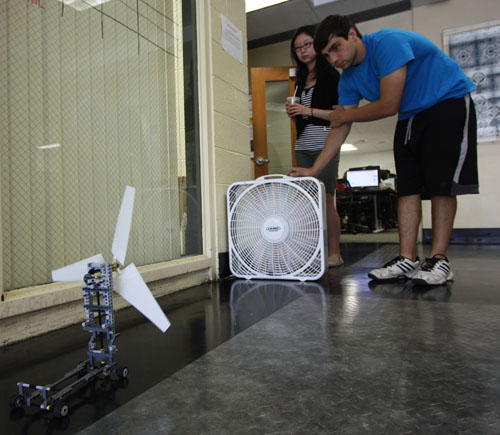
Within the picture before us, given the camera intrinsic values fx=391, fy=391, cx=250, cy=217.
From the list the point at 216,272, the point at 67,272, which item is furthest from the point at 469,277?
the point at 67,272

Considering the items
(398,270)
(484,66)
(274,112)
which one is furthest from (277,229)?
(484,66)

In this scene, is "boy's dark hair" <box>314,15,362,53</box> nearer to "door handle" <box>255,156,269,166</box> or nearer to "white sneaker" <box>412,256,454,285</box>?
"white sneaker" <box>412,256,454,285</box>

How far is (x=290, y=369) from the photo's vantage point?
83 cm

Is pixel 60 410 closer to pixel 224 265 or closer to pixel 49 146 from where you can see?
pixel 49 146

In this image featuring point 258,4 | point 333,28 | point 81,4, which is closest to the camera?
point 81,4

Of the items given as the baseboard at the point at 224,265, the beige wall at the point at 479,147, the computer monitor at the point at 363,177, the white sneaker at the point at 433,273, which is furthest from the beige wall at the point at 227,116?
the computer monitor at the point at 363,177

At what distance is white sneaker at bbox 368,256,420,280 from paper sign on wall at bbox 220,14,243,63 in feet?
4.79

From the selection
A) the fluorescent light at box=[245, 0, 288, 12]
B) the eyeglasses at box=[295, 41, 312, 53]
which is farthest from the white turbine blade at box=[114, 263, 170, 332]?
the fluorescent light at box=[245, 0, 288, 12]

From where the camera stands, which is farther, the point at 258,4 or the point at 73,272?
the point at 258,4

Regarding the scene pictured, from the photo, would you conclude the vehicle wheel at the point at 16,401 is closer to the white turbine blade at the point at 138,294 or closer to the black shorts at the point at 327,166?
the white turbine blade at the point at 138,294

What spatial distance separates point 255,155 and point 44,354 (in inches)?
86.4

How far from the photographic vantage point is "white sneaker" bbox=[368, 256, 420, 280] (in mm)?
1829

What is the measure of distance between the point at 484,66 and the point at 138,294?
4.17 m

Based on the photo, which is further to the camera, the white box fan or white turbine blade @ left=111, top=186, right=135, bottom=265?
the white box fan
